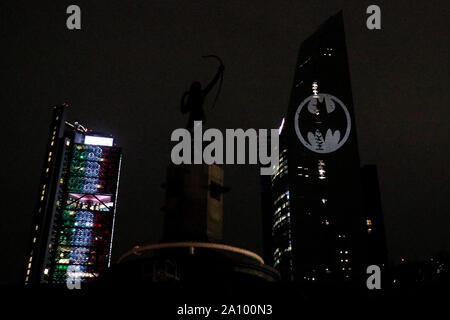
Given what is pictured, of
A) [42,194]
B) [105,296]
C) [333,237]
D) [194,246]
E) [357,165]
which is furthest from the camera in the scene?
[357,165]

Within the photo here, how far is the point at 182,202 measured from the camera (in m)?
12.8

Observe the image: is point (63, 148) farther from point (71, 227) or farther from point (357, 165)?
point (357, 165)

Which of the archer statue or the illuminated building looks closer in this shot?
the archer statue

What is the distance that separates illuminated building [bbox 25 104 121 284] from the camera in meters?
113

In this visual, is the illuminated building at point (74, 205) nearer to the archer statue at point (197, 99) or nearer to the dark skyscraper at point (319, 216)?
the dark skyscraper at point (319, 216)

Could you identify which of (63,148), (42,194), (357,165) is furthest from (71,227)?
(357,165)

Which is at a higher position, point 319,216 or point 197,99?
point 319,216

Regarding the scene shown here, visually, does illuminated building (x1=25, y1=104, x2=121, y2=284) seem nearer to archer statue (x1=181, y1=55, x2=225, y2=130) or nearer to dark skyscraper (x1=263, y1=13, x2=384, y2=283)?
dark skyscraper (x1=263, y1=13, x2=384, y2=283)

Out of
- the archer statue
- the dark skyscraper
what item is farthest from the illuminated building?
the archer statue

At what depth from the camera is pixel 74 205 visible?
118 meters

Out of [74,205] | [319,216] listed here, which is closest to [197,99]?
[74,205]

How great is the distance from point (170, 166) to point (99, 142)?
386 ft

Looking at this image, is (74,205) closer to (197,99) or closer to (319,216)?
(319,216)

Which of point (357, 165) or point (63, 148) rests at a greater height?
point (357, 165)
